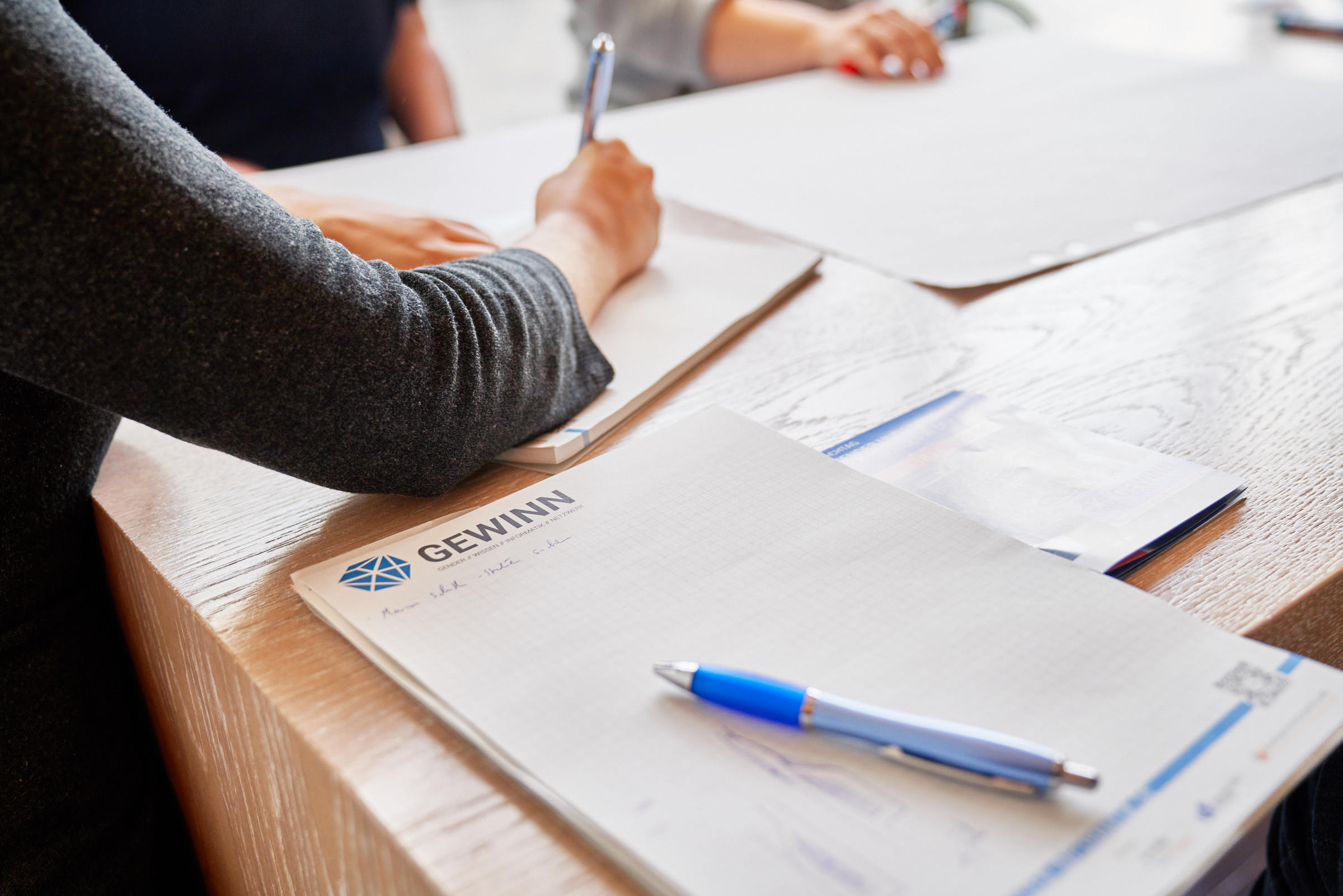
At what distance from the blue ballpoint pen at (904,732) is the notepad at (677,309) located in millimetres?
201

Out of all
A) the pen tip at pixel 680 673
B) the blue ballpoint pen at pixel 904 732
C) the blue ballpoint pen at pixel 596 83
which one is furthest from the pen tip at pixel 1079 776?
the blue ballpoint pen at pixel 596 83

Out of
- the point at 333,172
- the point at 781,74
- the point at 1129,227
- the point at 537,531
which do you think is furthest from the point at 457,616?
the point at 781,74

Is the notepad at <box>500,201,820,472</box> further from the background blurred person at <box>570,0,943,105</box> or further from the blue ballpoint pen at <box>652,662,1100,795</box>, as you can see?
the background blurred person at <box>570,0,943,105</box>

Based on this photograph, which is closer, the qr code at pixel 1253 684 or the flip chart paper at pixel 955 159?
the qr code at pixel 1253 684

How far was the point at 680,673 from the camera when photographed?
0.32m

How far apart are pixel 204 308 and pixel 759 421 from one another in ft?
0.91

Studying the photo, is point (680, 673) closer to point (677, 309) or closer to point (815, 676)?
point (815, 676)

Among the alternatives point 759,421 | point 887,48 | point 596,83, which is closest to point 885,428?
point 759,421

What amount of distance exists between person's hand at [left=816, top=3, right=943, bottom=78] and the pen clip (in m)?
1.10

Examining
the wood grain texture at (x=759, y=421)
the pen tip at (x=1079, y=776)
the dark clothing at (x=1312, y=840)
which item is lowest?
the dark clothing at (x=1312, y=840)

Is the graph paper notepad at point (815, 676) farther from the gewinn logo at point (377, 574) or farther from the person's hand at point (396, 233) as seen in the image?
the person's hand at point (396, 233)

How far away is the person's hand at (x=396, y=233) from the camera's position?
630 millimetres

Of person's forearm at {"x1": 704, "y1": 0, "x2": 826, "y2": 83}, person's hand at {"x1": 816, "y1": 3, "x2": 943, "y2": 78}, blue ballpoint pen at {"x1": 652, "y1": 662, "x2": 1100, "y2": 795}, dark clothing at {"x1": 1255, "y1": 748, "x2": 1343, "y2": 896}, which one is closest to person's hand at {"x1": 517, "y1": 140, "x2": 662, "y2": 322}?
blue ballpoint pen at {"x1": 652, "y1": 662, "x2": 1100, "y2": 795}

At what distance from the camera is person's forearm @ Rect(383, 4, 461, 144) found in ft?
4.61
